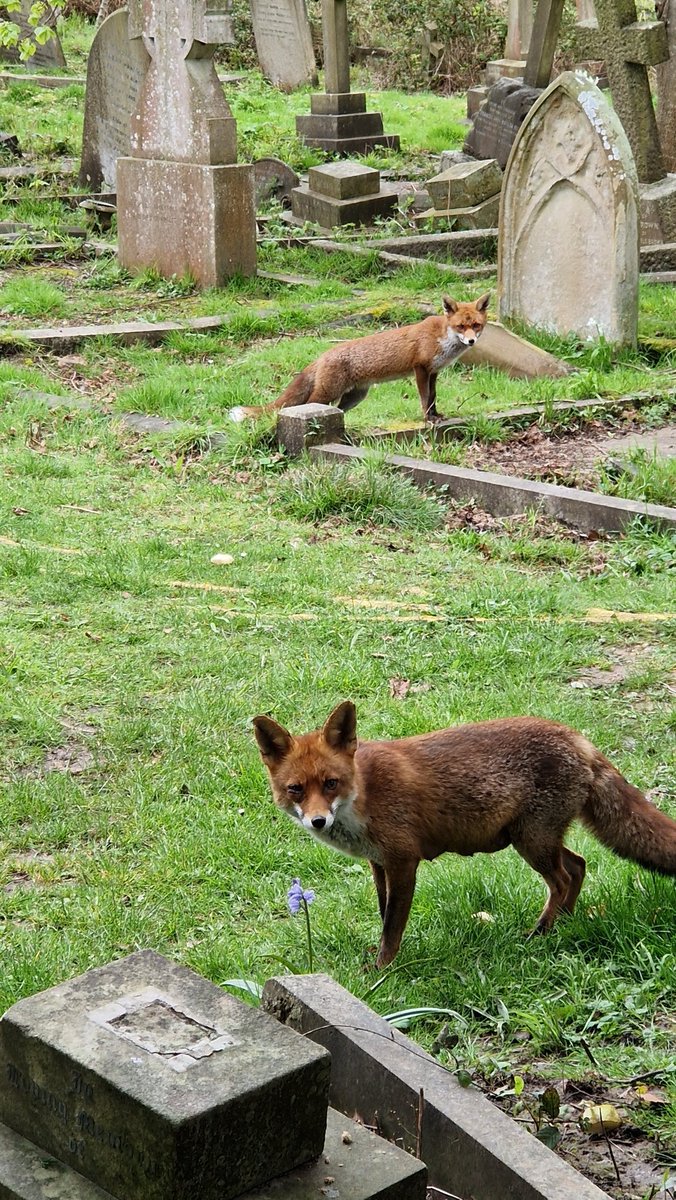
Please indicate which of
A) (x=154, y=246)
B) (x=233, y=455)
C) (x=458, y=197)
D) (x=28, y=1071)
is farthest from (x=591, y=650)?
(x=458, y=197)

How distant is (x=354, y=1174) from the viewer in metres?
2.42

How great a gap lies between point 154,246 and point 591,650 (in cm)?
913

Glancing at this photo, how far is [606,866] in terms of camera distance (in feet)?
14.3

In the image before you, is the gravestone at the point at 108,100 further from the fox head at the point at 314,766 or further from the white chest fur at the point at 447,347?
the fox head at the point at 314,766

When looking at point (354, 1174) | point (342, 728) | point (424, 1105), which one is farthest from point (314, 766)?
point (354, 1174)

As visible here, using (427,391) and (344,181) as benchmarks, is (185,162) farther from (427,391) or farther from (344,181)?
(427,391)

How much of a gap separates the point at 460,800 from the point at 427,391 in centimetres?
613

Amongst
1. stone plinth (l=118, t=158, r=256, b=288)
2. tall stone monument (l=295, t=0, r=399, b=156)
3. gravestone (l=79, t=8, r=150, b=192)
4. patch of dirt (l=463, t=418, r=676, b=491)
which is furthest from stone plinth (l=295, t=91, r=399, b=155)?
patch of dirt (l=463, t=418, r=676, b=491)

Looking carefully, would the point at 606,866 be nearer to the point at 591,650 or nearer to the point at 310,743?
the point at 310,743

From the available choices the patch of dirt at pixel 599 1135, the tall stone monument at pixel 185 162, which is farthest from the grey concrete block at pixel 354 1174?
the tall stone monument at pixel 185 162

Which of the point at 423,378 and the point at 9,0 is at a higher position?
the point at 9,0

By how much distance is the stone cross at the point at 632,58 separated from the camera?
1341 cm

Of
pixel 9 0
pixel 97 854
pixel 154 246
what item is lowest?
pixel 97 854

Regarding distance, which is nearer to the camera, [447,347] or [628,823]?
[628,823]
